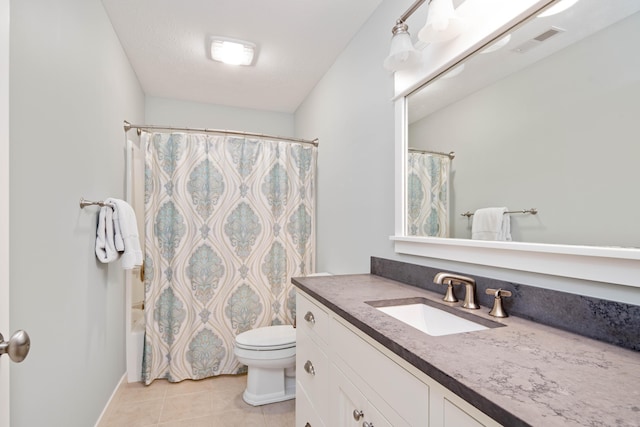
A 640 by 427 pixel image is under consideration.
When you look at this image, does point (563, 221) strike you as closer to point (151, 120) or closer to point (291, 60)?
point (291, 60)

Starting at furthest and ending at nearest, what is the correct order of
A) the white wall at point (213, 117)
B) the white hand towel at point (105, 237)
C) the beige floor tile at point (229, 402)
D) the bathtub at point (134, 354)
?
the white wall at point (213, 117)
the bathtub at point (134, 354)
the beige floor tile at point (229, 402)
the white hand towel at point (105, 237)

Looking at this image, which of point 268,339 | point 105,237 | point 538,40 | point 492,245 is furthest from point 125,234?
point 538,40

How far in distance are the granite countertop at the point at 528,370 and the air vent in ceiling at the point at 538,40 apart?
0.86 m

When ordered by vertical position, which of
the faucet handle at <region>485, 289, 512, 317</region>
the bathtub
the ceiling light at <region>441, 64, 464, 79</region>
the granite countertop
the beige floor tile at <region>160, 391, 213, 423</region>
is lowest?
the beige floor tile at <region>160, 391, 213, 423</region>

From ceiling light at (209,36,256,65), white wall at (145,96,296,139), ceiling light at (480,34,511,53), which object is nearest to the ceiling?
ceiling light at (209,36,256,65)

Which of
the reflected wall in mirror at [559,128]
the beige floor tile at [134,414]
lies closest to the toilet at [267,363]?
the beige floor tile at [134,414]

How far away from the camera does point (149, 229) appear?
231 centimetres

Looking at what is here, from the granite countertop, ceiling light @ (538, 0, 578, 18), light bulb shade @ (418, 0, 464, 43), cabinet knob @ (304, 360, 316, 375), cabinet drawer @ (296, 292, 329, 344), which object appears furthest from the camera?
cabinet knob @ (304, 360, 316, 375)

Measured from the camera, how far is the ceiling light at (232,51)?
218 centimetres

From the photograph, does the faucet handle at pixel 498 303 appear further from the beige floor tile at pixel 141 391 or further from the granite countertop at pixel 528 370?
the beige floor tile at pixel 141 391

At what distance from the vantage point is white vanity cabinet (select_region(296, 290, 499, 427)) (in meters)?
0.64

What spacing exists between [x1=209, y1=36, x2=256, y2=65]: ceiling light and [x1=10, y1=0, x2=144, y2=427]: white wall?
63 cm

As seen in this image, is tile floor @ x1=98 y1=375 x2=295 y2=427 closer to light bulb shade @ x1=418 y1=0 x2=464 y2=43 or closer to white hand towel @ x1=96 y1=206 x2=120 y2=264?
white hand towel @ x1=96 y1=206 x2=120 y2=264

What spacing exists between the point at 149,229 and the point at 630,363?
2.53 meters
